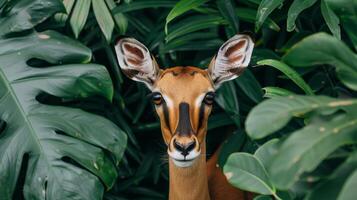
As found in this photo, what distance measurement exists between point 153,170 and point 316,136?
7.84 ft

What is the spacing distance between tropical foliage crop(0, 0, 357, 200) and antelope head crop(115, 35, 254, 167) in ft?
0.45

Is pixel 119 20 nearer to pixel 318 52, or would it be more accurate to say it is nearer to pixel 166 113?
pixel 166 113

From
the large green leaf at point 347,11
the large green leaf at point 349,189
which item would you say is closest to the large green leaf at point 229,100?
the large green leaf at point 347,11

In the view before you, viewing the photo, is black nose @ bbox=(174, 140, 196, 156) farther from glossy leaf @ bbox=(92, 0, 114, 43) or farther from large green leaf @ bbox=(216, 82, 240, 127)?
glossy leaf @ bbox=(92, 0, 114, 43)

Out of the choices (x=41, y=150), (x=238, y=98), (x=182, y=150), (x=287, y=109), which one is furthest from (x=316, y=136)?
(x=238, y=98)

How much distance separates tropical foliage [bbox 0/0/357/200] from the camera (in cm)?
205

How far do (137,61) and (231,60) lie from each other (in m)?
0.37

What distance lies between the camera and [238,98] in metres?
4.16

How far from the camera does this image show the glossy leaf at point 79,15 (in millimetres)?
3852

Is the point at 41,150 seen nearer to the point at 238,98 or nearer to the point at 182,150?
the point at 182,150

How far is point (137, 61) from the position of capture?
3.22 m

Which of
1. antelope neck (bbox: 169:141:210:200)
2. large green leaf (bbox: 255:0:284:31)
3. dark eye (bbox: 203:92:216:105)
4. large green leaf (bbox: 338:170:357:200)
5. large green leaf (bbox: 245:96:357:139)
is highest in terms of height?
large green leaf (bbox: 245:96:357:139)

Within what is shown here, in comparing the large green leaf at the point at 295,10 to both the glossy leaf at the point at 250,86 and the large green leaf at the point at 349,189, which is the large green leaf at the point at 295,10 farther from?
the large green leaf at the point at 349,189

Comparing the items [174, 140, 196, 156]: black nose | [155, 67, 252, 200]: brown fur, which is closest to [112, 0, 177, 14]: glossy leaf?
[155, 67, 252, 200]: brown fur
